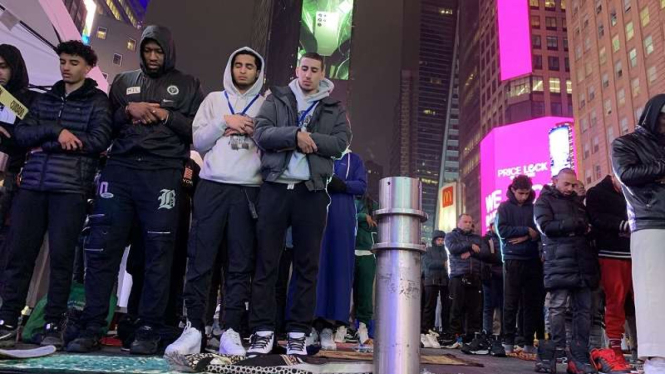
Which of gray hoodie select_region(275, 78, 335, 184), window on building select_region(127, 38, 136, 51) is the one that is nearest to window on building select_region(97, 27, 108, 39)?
window on building select_region(127, 38, 136, 51)

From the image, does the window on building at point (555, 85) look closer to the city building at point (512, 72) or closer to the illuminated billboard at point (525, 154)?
the city building at point (512, 72)

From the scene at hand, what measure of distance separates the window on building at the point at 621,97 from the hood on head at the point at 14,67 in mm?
46233

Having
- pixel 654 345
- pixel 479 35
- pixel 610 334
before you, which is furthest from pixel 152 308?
pixel 479 35

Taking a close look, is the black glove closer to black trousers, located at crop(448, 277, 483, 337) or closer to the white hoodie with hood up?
the white hoodie with hood up

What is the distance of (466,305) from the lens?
7.44m

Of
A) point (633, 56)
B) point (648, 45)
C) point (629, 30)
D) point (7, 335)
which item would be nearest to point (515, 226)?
point (7, 335)

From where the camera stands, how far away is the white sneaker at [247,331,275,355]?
113 inches

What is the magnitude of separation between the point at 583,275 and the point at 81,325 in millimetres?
4011

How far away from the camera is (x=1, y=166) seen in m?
4.14

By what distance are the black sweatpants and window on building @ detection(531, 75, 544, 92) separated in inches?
2431

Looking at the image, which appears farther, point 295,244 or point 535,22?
point 535,22

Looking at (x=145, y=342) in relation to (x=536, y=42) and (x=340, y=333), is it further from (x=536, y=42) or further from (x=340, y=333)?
(x=536, y=42)

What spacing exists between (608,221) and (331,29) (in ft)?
140

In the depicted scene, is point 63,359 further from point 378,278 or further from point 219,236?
point 378,278
